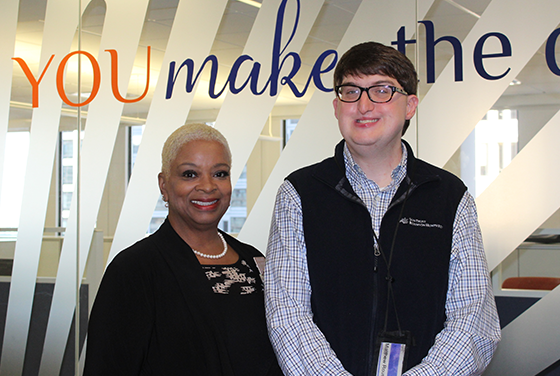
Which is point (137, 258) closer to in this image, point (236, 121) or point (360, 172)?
point (360, 172)

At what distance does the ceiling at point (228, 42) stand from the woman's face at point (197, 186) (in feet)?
5.02

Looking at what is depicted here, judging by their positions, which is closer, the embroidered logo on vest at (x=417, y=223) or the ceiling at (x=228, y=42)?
the embroidered logo on vest at (x=417, y=223)

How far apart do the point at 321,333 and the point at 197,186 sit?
0.70 m

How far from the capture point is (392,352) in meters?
1.71

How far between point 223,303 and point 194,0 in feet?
7.97

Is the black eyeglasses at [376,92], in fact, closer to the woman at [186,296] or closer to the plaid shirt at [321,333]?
the plaid shirt at [321,333]

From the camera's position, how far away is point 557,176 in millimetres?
3119

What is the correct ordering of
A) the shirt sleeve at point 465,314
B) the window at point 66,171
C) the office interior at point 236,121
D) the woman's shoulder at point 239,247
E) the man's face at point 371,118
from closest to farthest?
the shirt sleeve at point 465,314
the man's face at point 371,118
the woman's shoulder at point 239,247
the office interior at point 236,121
the window at point 66,171

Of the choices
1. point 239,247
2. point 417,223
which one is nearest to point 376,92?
point 417,223

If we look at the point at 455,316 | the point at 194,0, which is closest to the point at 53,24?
the point at 194,0

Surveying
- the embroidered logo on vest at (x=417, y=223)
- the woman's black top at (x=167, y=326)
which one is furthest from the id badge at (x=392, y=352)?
the woman's black top at (x=167, y=326)

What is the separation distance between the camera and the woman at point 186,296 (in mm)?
1862

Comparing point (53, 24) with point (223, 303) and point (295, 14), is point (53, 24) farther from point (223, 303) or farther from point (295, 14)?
point (223, 303)

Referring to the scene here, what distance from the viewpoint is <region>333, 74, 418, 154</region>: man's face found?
70.2 inches
